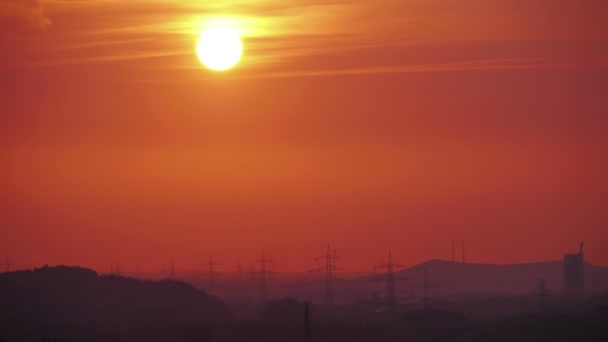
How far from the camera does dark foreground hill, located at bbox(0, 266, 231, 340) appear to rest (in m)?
117

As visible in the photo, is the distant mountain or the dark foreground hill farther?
the distant mountain

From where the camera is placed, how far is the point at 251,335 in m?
101

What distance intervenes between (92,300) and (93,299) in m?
0.32

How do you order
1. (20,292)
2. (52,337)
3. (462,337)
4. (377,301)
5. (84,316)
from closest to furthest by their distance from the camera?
(52,337), (462,337), (84,316), (20,292), (377,301)

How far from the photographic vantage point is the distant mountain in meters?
119

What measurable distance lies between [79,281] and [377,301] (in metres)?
44.0

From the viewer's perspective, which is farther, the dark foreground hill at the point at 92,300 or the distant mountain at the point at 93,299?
the distant mountain at the point at 93,299

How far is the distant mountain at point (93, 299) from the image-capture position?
118812 millimetres

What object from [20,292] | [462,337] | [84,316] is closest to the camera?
[462,337]

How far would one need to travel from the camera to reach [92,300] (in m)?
127

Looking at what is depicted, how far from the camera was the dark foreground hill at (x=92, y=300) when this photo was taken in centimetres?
11681

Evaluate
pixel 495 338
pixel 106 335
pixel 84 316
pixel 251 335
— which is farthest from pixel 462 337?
pixel 84 316

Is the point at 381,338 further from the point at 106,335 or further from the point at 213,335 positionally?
the point at 106,335

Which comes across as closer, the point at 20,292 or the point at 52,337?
the point at 52,337
